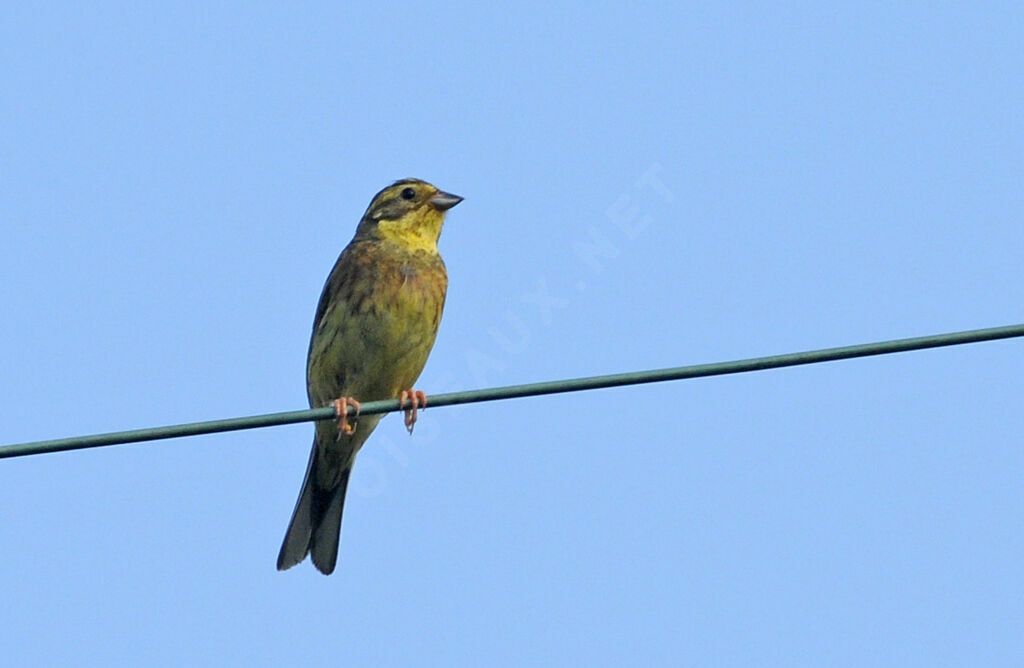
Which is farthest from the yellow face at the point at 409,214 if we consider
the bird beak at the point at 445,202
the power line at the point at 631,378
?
the power line at the point at 631,378

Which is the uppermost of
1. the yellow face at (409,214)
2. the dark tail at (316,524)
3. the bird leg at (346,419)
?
the yellow face at (409,214)

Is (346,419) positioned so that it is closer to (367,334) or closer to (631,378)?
(367,334)

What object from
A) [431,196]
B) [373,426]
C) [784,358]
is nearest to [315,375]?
[373,426]

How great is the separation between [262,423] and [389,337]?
10.3 feet

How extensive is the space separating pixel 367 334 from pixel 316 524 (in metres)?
1.21

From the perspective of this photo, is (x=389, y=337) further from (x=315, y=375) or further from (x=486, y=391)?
(x=486, y=391)

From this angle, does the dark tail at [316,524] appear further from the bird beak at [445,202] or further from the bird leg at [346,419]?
the bird beak at [445,202]

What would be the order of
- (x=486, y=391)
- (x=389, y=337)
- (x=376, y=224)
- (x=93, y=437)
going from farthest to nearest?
(x=376, y=224) < (x=389, y=337) < (x=486, y=391) < (x=93, y=437)

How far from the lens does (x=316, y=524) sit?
9211 millimetres

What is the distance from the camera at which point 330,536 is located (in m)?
9.20

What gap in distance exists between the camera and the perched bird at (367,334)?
8.68m

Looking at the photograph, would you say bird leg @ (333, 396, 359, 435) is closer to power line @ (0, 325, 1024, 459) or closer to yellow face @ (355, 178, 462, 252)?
yellow face @ (355, 178, 462, 252)

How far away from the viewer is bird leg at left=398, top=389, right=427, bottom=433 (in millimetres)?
8266

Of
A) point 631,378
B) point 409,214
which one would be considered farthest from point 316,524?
point 631,378
